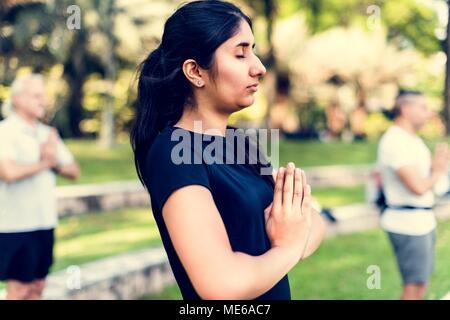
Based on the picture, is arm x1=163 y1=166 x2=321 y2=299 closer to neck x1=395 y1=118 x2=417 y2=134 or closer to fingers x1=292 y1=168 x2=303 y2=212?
fingers x1=292 y1=168 x2=303 y2=212

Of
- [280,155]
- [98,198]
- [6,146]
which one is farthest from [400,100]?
[280,155]

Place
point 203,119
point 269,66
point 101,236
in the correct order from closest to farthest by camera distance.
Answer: point 203,119 → point 101,236 → point 269,66

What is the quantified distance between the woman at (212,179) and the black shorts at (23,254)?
2550 millimetres

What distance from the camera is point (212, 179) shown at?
1.14m

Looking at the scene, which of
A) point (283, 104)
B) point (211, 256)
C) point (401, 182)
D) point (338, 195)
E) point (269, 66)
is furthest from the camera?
point (283, 104)

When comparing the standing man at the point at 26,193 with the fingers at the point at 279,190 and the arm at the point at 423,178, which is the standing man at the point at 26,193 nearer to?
the arm at the point at 423,178

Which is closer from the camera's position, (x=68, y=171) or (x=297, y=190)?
(x=297, y=190)

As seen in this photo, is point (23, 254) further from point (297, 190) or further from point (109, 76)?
point (109, 76)

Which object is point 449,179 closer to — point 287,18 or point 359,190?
point 359,190

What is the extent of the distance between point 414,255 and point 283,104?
488 inches

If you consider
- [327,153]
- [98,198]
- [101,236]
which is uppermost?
[98,198]

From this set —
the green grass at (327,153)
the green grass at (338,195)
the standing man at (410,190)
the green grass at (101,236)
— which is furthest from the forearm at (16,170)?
the green grass at (327,153)

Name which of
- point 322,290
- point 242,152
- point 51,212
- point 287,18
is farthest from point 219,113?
point 287,18

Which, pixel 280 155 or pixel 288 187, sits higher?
pixel 288 187
